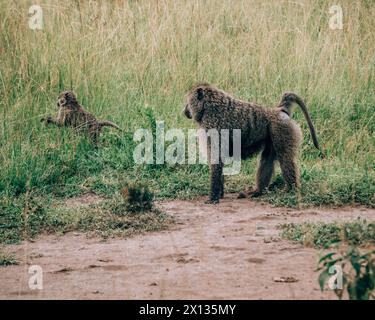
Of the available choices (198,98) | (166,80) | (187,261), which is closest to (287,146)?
(198,98)

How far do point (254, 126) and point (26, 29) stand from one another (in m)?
3.64

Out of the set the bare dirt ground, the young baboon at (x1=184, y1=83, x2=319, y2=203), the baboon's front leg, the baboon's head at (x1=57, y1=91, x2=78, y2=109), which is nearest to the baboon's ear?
the young baboon at (x1=184, y1=83, x2=319, y2=203)

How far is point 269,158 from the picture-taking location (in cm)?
696

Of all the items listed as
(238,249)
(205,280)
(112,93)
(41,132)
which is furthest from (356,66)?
(205,280)

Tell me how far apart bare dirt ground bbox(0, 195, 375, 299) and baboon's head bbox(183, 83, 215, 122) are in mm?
1010

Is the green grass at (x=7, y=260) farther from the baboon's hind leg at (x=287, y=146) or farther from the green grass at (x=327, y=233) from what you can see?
the baboon's hind leg at (x=287, y=146)

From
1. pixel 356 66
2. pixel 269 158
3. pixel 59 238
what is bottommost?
pixel 59 238

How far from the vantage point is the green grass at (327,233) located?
520 centimetres

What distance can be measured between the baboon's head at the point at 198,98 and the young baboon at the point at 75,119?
3.84 feet

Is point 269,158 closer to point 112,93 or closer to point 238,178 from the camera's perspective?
point 238,178

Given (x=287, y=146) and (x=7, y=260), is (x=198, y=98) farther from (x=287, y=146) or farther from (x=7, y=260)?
(x=7, y=260)

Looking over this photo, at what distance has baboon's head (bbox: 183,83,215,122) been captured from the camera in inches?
274

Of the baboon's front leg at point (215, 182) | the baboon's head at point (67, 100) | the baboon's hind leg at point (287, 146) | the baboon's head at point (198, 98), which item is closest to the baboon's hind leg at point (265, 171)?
the baboon's hind leg at point (287, 146)

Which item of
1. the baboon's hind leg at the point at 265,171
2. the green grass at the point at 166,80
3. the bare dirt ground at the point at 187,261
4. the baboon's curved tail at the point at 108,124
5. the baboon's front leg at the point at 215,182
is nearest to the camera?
the bare dirt ground at the point at 187,261
